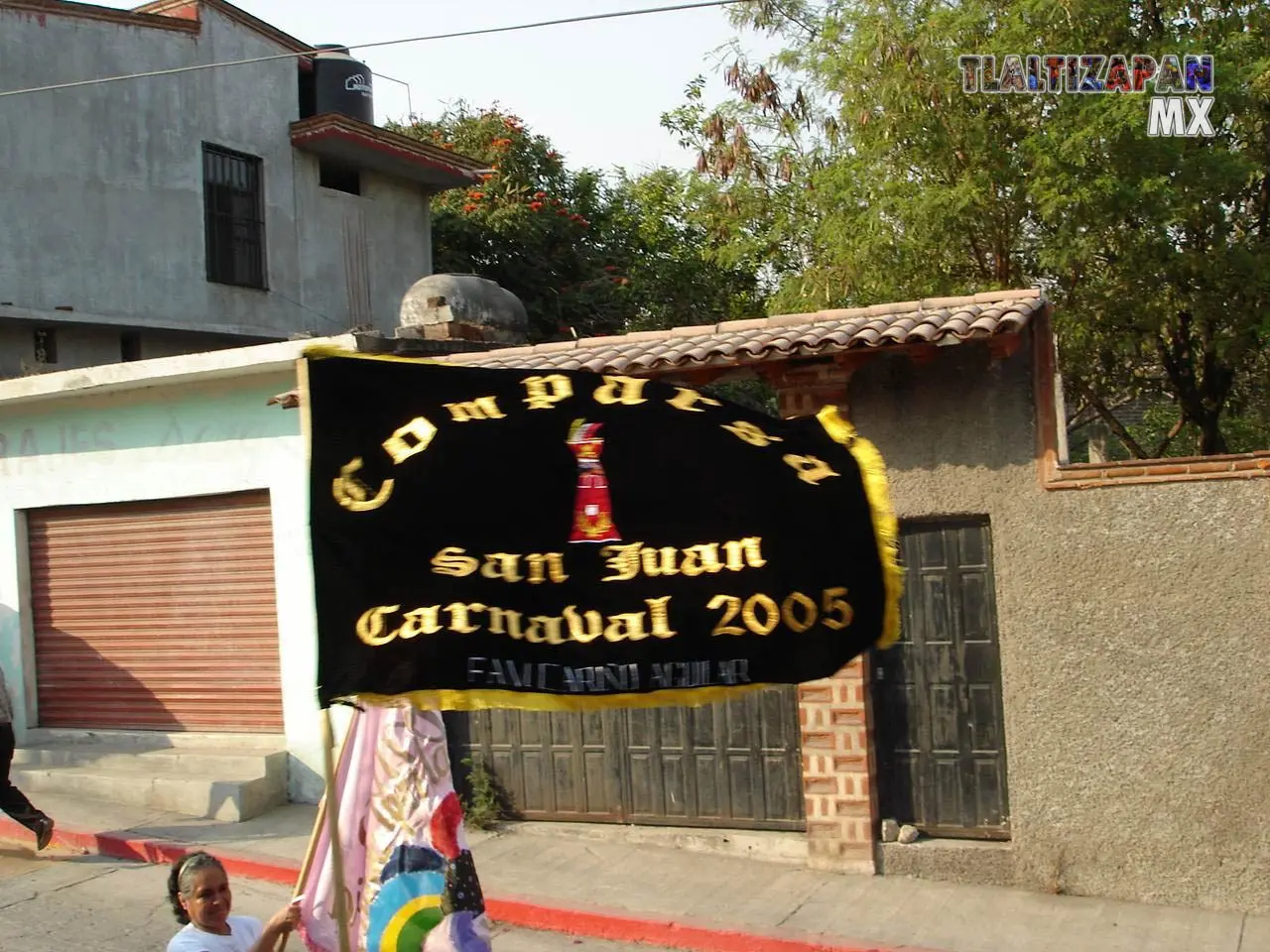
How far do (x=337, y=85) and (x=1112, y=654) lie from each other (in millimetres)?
16358

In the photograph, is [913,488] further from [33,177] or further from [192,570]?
[33,177]

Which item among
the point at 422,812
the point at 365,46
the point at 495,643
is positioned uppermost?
the point at 365,46

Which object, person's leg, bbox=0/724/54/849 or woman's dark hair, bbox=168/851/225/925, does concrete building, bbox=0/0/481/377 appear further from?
woman's dark hair, bbox=168/851/225/925

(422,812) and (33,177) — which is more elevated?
(33,177)

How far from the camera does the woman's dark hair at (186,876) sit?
423cm

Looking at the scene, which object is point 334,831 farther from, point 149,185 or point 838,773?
point 149,185

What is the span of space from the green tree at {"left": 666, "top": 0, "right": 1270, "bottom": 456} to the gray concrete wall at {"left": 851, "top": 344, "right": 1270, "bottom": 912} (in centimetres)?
523

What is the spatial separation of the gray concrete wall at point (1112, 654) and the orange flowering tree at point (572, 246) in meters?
14.3

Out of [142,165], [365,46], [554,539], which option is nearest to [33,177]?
[142,165]

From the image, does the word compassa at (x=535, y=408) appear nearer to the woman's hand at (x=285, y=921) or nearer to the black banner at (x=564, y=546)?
the black banner at (x=564, y=546)

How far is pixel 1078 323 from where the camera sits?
14.3 metres

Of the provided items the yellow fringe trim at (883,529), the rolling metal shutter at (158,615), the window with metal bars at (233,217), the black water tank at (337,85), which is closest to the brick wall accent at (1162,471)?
the yellow fringe trim at (883,529)

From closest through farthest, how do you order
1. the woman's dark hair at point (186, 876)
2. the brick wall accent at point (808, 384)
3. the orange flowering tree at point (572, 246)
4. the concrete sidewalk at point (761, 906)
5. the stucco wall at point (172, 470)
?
1. the woman's dark hair at point (186, 876)
2. the concrete sidewalk at point (761, 906)
3. the brick wall accent at point (808, 384)
4. the stucco wall at point (172, 470)
5. the orange flowering tree at point (572, 246)

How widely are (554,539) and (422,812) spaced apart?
130 centimetres
